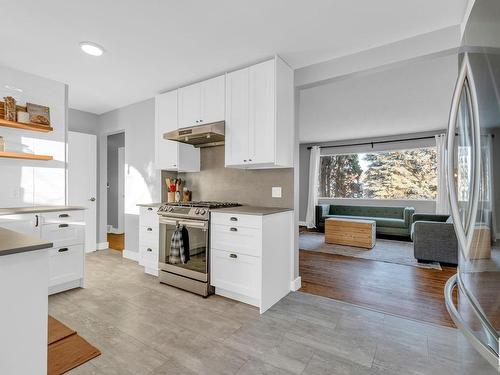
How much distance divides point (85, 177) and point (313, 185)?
19.1 ft

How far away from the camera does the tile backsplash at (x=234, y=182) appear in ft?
9.84

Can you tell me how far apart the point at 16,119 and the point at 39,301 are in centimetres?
283

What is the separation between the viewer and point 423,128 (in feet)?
18.9

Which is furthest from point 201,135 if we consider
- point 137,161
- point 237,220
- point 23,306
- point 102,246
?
point 102,246

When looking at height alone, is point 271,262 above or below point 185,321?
above

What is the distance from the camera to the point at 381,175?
6.94 meters

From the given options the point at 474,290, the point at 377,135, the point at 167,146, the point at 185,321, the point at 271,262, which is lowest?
the point at 185,321

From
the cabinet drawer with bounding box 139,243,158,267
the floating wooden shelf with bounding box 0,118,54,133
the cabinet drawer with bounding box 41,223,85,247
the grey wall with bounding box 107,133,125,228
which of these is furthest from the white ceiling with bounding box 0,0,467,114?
the grey wall with bounding box 107,133,125,228

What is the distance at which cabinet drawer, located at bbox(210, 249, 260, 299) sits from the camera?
241cm

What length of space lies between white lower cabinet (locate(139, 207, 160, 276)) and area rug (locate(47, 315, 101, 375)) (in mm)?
1293

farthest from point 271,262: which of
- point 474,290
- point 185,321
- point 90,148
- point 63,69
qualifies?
point 90,148

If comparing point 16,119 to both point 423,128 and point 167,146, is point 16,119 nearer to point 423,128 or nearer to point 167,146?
point 167,146

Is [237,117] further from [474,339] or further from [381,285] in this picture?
[381,285]

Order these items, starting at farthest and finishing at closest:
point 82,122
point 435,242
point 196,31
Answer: point 82,122
point 435,242
point 196,31
